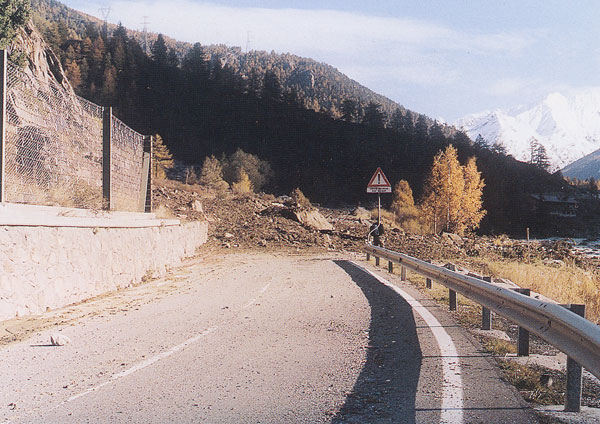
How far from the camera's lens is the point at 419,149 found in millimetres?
131125

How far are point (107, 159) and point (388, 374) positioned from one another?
33.8 ft

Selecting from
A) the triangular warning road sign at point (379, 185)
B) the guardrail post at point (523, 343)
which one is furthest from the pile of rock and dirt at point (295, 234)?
the guardrail post at point (523, 343)

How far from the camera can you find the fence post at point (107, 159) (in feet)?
42.3

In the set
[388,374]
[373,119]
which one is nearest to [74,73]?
[373,119]

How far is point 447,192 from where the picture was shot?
2101 inches

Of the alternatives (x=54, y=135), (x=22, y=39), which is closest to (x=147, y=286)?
(x=54, y=135)

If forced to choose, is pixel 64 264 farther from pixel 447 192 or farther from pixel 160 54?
pixel 160 54

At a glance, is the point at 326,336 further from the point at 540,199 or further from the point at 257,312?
the point at 540,199

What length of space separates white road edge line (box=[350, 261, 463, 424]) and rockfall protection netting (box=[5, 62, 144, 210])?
6.77 metres

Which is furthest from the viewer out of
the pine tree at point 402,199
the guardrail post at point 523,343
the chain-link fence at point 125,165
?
the pine tree at point 402,199

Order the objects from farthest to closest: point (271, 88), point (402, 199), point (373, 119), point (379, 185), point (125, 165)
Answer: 1. point (271, 88)
2. point (373, 119)
3. point (402, 199)
4. point (379, 185)
5. point (125, 165)

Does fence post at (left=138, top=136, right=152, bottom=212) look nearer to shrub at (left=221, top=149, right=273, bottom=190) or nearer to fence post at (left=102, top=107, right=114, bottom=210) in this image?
fence post at (left=102, top=107, right=114, bottom=210)

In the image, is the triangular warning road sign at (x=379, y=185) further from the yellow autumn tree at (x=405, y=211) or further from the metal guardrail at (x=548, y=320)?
the yellow autumn tree at (x=405, y=211)

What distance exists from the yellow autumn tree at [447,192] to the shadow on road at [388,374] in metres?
46.5
